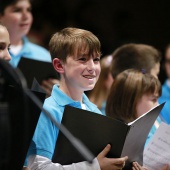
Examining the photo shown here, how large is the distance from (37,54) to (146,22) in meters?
3.10

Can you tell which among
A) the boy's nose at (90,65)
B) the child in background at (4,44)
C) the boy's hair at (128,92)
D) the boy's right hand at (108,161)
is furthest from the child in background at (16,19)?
the boy's right hand at (108,161)

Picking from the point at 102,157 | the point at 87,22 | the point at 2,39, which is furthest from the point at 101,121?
the point at 87,22

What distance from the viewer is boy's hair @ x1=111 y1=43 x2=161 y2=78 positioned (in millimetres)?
3844

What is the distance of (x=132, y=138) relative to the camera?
267 centimetres

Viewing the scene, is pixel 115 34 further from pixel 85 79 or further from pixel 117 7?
pixel 85 79

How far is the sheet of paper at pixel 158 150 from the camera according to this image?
281cm

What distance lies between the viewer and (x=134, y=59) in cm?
389

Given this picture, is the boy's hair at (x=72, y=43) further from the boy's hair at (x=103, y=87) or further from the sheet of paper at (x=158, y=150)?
the boy's hair at (x=103, y=87)

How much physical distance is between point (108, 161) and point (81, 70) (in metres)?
0.50

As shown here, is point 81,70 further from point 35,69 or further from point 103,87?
point 103,87

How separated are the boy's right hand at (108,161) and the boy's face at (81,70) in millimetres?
405

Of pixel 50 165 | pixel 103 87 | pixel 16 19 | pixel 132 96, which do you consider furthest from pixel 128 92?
pixel 16 19

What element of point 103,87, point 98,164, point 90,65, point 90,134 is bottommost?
point 103,87

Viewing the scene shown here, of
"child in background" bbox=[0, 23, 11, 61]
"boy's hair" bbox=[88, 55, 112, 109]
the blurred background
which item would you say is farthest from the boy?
the blurred background
